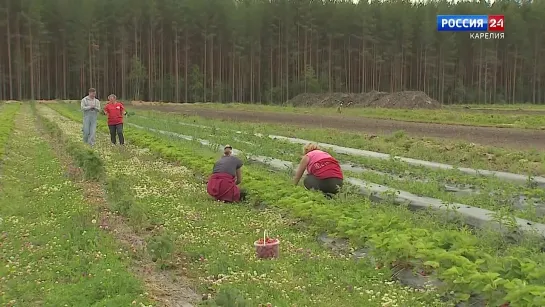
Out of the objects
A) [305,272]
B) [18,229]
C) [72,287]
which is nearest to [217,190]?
[18,229]

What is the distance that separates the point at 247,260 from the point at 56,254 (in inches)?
100

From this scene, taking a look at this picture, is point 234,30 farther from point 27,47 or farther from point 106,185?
point 106,185

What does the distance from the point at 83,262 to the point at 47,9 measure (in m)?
76.7

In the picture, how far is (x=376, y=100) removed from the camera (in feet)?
201

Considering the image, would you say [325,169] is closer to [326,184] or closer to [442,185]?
[326,184]

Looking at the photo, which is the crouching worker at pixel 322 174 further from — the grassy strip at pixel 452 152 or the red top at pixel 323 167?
the grassy strip at pixel 452 152

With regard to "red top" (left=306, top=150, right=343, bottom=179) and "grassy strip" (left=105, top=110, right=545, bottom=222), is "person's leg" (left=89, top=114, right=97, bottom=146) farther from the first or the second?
"red top" (left=306, top=150, right=343, bottom=179)

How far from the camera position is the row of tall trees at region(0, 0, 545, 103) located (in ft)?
247

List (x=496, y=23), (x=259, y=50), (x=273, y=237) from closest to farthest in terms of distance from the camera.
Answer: (x=273, y=237) → (x=259, y=50) → (x=496, y=23)

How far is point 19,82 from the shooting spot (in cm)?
Answer: 7275

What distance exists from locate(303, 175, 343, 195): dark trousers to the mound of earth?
4637cm

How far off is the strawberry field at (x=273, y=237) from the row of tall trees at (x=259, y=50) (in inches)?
2603

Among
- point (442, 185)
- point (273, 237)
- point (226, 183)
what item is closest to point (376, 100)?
point (442, 185)

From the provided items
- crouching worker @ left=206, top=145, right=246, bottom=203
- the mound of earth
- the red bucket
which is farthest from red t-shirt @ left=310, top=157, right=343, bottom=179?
the mound of earth
